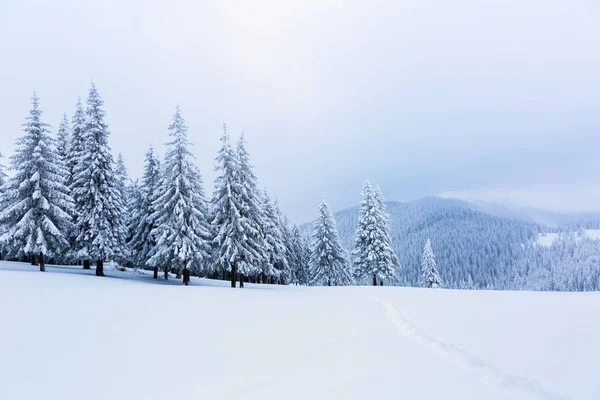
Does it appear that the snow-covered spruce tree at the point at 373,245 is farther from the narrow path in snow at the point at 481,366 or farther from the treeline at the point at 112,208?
the narrow path in snow at the point at 481,366

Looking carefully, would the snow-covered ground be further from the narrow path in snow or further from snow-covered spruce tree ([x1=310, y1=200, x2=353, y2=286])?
snow-covered spruce tree ([x1=310, y1=200, x2=353, y2=286])

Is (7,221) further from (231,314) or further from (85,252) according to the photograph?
(231,314)

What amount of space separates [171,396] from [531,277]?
8970 inches

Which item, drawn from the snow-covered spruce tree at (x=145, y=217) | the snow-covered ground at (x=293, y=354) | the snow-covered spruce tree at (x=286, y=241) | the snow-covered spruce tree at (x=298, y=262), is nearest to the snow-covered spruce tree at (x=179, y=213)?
the snow-covered spruce tree at (x=145, y=217)

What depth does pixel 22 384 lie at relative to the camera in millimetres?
5867

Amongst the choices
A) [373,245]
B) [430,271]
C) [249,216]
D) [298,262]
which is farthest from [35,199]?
[430,271]

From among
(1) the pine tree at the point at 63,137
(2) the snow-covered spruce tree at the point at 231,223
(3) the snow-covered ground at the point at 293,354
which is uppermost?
(1) the pine tree at the point at 63,137

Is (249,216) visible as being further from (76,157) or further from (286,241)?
(286,241)

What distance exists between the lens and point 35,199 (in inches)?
949

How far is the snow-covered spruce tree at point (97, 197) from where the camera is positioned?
25828mm

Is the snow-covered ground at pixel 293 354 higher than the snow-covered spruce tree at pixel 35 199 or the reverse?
the reverse

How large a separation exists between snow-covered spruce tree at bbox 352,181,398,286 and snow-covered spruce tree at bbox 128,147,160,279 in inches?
940

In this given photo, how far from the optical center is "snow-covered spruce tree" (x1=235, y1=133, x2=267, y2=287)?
27.5 meters

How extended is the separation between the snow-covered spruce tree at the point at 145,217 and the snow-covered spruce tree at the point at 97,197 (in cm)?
305
